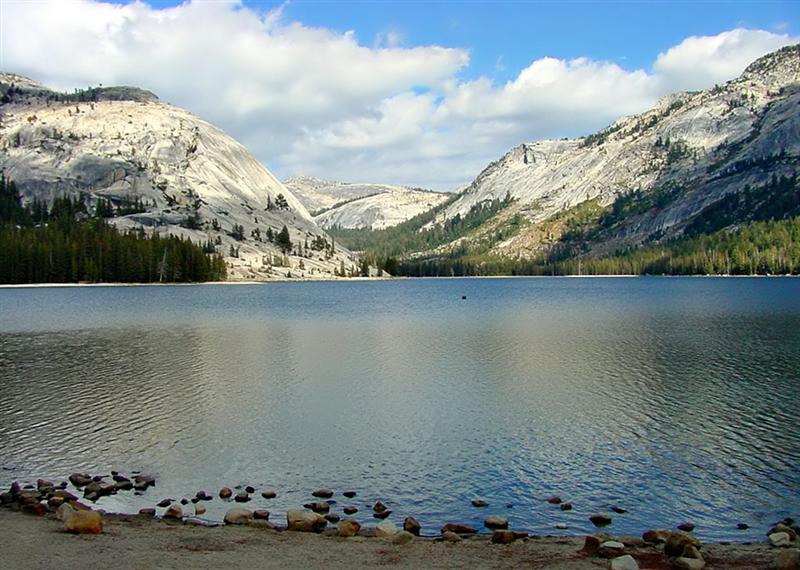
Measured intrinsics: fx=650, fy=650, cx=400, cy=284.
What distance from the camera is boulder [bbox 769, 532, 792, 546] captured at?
21.7 m

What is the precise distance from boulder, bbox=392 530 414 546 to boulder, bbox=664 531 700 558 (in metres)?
8.19

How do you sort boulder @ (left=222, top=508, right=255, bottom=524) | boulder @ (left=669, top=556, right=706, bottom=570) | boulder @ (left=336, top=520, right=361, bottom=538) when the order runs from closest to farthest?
boulder @ (left=669, top=556, right=706, bottom=570)
boulder @ (left=336, top=520, right=361, bottom=538)
boulder @ (left=222, top=508, right=255, bottom=524)

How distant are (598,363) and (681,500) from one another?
33.7 m

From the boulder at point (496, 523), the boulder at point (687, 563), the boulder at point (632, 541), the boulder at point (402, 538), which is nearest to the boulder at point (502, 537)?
the boulder at point (496, 523)

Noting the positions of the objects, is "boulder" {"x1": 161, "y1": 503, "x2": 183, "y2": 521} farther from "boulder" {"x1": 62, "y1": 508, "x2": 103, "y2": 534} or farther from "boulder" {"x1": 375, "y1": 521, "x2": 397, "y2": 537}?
"boulder" {"x1": 375, "y1": 521, "x2": 397, "y2": 537}

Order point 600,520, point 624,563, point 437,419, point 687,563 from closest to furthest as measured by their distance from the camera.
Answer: point 624,563, point 687,563, point 600,520, point 437,419

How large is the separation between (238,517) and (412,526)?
251 inches

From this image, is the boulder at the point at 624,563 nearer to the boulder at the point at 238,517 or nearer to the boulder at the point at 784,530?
the boulder at the point at 784,530

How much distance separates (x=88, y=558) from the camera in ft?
63.7

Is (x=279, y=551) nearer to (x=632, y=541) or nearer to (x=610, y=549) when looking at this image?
(x=610, y=549)

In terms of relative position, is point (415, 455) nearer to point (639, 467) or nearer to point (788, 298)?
point (639, 467)

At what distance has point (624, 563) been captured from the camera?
18453 mm

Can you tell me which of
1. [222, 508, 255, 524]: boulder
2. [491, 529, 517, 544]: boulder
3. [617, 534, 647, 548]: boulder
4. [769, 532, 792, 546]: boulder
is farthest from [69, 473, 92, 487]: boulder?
[769, 532, 792, 546]: boulder

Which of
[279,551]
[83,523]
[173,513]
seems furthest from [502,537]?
[83,523]
